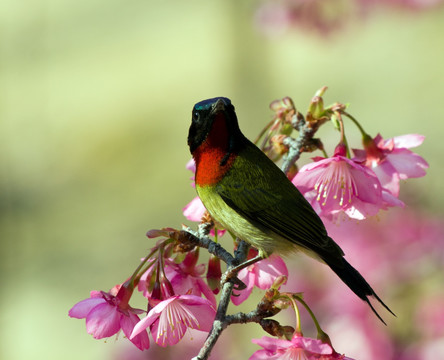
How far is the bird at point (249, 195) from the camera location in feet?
3.96

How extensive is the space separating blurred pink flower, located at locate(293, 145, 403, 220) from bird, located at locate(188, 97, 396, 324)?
3cm

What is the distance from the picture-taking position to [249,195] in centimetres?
124

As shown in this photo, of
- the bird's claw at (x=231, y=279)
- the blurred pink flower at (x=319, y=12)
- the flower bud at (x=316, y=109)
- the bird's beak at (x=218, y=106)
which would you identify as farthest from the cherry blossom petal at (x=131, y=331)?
the blurred pink flower at (x=319, y=12)

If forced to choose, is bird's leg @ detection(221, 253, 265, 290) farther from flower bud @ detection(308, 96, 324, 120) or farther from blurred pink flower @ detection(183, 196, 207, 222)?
flower bud @ detection(308, 96, 324, 120)

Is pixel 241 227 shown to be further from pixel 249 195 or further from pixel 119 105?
pixel 119 105

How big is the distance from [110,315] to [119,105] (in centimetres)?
592

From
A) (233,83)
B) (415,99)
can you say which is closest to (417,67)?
(415,99)

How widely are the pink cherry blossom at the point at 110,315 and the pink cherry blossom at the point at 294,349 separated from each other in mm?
182

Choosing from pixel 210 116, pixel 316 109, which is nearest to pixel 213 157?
pixel 210 116

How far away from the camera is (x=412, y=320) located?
6.34 ft

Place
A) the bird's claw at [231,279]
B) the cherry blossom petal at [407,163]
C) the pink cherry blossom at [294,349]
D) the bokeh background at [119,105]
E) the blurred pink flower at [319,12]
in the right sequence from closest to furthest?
the pink cherry blossom at [294,349] → the bird's claw at [231,279] → the cherry blossom petal at [407,163] → the blurred pink flower at [319,12] → the bokeh background at [119,105]

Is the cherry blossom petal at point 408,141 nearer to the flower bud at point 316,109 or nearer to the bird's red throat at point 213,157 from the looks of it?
the flower bud at point 316,109

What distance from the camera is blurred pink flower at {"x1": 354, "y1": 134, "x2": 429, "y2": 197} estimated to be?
1.27 m

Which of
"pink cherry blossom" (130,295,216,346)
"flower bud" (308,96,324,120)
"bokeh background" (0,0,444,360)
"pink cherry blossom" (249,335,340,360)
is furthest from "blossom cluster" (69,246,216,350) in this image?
"bokeh background" (0,0,444,360)
